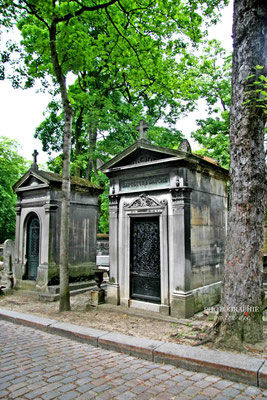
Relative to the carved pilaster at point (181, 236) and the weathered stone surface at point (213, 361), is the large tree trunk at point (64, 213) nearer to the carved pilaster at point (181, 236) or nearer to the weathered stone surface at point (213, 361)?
the carved pilaster at point (181, 236)

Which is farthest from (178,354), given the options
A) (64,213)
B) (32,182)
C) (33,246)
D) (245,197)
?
(32,182)

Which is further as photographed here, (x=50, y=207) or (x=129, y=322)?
(x=50, y=207)

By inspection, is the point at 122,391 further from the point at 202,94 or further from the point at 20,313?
the point at 202,94

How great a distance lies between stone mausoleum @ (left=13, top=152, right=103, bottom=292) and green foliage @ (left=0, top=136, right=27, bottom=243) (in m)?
15.4

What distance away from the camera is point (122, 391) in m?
3.51

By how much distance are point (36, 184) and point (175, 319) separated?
6903 mm

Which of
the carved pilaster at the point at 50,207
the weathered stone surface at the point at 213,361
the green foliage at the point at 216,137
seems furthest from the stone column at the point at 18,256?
the green foliage at the point at 216,137

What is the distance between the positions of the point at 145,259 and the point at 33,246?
16.8 ft

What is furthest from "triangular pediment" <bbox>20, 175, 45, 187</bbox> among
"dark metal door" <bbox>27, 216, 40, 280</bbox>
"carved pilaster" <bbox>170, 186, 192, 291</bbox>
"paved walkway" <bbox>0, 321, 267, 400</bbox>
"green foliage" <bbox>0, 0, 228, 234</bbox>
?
"paved walkway" <bbox>0, 321, 267, 400</bbox>

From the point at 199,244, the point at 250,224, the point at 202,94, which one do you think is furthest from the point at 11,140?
the point at 250,224

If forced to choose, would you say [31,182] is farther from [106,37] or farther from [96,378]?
[96,378]

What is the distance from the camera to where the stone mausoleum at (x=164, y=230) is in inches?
272

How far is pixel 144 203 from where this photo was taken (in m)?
7.62

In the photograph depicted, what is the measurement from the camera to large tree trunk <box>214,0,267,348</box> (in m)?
4.61
